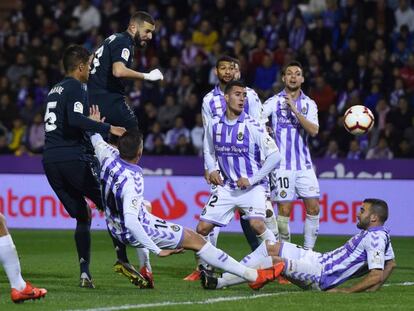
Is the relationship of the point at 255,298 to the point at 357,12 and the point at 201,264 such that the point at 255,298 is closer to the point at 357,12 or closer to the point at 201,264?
the point at 201,264

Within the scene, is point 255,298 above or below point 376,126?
below

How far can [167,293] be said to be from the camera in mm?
9656

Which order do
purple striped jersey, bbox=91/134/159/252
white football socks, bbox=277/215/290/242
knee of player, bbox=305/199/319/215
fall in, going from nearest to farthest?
purple striped jersey, bbox=91/134/159/252
white football socks, bbox=277/215/290/242
knee of player, bbox=305/199/319/215

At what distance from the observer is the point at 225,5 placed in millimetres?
22406

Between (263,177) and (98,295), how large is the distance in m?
2.08

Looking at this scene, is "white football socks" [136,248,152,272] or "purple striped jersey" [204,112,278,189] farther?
"purple striped jersey" [204,112,278,189]

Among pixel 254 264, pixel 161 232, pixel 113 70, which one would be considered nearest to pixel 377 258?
pixel 254 264

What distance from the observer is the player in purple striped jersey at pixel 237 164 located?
10.6m

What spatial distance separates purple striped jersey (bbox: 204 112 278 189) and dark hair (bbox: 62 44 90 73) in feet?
4.81

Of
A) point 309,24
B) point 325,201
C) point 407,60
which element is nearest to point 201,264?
point 325,201

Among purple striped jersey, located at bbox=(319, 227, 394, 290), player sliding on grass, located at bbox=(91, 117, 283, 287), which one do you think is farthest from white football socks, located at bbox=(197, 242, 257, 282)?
purple striped jersey, located at bbox=(319, 227, 394, 290)

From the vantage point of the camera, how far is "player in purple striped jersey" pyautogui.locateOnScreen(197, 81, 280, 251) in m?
10.6

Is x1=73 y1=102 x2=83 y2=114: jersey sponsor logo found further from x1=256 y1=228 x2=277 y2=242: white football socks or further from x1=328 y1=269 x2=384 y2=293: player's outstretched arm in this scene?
x1=328 y1=269 x2=384 y2=293: player's outstretched arm

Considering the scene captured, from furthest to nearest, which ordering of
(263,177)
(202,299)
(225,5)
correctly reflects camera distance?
(225,5) < (263,177) < (202,299)
